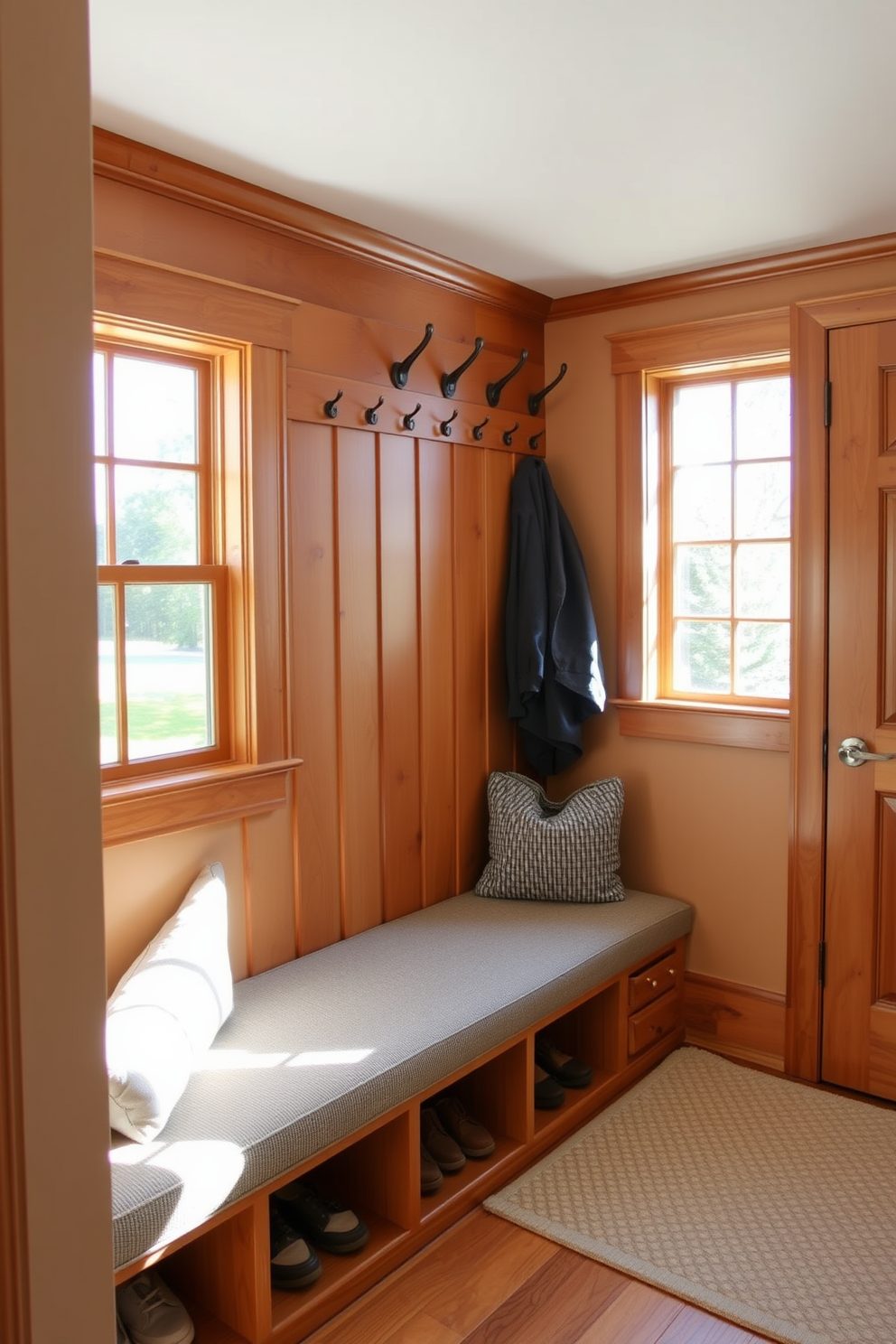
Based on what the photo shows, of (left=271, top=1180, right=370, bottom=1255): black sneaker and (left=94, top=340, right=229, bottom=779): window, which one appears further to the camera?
(left=94, top=340, right=229, bottom=779): window

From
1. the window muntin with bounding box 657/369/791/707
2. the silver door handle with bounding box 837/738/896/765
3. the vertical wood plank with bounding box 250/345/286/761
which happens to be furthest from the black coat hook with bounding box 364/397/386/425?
the silver door handle with bounding box 837/738/896/765

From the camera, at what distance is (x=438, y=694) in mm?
3230

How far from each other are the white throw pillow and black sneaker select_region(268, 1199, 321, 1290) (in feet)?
1.37

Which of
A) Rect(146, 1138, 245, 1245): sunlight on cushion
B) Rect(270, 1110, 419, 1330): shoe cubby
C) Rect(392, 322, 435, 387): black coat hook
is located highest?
Rect(392, 322, 435, 387): black coat hook

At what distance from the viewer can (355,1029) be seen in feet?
7.68

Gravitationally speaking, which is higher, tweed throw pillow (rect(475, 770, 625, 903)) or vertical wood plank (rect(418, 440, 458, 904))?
vertical wood plank (rect(418, 440, 458, 904))

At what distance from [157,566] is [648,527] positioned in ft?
5.48

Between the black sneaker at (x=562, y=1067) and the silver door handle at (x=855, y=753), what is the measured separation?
1.14 m

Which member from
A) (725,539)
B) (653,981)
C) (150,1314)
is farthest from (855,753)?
(150,1314)

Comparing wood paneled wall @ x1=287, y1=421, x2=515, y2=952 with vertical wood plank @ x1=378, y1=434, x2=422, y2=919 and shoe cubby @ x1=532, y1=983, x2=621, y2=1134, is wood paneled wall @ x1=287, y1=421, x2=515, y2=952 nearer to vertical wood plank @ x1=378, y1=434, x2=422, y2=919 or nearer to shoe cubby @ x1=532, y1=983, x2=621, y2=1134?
vertical wood plank @ x1=378, y1=434, x2=422, y2=919

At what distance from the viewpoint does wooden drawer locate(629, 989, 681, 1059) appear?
10.2 feet

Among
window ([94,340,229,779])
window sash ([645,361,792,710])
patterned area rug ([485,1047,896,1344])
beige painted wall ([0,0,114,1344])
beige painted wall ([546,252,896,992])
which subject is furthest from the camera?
window sash ([645,361,792,710])

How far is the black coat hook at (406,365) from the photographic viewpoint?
2.94 meters

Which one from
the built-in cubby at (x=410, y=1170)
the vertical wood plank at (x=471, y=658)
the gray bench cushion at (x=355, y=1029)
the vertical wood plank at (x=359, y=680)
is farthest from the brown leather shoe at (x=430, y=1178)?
the vertical wood plank at (x=471, y=658)
